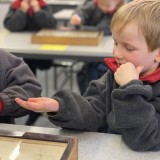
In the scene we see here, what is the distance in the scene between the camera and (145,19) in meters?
0.90

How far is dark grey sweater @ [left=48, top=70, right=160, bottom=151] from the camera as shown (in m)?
0.84

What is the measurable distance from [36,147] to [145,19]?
0.43m

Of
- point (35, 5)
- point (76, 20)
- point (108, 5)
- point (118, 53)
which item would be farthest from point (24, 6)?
point (118, 53)

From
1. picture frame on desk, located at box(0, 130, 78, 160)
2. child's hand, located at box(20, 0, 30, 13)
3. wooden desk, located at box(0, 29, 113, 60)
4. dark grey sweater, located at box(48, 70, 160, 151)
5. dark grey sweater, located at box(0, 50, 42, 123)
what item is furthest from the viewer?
child's hand, located at box(20, 0, 30, 13)

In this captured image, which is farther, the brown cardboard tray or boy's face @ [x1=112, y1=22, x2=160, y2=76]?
the brown cardboard tray

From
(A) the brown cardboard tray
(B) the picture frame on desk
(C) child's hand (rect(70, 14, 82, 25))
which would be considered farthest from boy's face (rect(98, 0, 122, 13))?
(B) the picture frame on desk

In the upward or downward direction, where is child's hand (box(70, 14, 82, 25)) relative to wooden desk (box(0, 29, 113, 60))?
downward

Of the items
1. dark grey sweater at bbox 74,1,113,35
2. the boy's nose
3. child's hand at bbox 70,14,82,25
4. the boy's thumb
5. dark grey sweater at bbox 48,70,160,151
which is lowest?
dark grey sweater at bbox 74,1,113,35

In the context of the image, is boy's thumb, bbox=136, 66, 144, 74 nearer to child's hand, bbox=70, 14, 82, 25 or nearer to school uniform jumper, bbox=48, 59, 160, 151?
school uniform jumper, bbox=48, 59, 160, 151

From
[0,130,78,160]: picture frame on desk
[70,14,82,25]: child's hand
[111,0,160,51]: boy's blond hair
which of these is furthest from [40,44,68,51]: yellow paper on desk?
[0,130,78,160]: picture frame on desk

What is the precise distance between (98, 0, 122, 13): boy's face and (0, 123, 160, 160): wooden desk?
167 centimetres

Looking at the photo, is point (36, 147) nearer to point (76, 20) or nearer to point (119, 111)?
point (119, 111)

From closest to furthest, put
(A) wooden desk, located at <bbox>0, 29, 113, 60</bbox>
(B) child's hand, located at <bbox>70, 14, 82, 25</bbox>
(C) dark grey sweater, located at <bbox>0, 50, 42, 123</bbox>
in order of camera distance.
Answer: (C) dark grey sweater, located at <bbox>0, 50, 42, 123</bbox> < (A) wooden desk, located at <bbox>0, 29, 113, 60</bbox> < (B) child's hand, located at <bbox>70, 14, 82, 25</bbox>

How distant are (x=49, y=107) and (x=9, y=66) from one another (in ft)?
1.18
